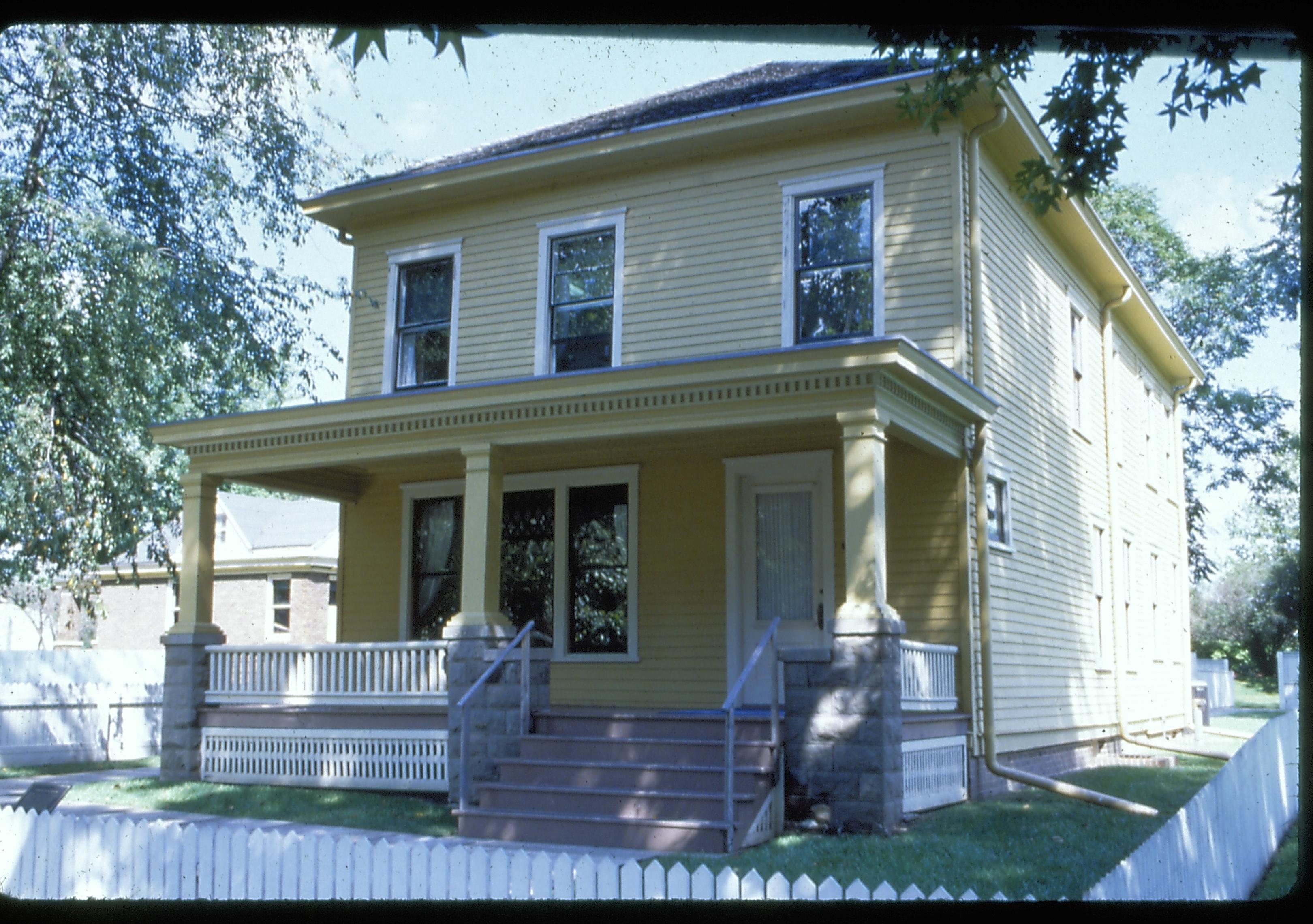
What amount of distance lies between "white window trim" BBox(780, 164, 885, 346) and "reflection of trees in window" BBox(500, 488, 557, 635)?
10.9ft

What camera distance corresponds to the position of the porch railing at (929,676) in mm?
10016

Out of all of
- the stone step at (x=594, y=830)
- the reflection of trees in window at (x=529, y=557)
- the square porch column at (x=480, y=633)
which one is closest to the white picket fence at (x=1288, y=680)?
the reflection of trees in window at (x=529, y=557)

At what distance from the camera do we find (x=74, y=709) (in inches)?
666

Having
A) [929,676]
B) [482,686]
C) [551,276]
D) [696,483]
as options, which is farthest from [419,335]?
[929,676]

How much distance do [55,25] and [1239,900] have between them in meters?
15.3

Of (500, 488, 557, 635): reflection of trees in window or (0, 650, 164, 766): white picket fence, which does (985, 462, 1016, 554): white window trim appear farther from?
(0, 650, 164, 766): white picket fence

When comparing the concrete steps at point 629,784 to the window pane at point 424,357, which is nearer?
the concrete steps at point 629,784

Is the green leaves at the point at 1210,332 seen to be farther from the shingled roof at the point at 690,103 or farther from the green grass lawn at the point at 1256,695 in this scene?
the shingled roof at the point at 690,103

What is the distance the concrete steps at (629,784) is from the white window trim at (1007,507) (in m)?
3.72

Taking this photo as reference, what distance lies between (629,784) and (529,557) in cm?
452

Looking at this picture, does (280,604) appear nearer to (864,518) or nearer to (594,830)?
(594,830)

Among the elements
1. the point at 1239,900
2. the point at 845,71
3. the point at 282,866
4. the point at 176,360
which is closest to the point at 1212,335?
the point at 845,71

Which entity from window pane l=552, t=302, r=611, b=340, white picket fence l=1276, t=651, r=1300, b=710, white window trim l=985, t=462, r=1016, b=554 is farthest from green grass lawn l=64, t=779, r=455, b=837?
white picket fence l=1276, t=651, r=1300, b=710

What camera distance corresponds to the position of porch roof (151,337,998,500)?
385 inches
